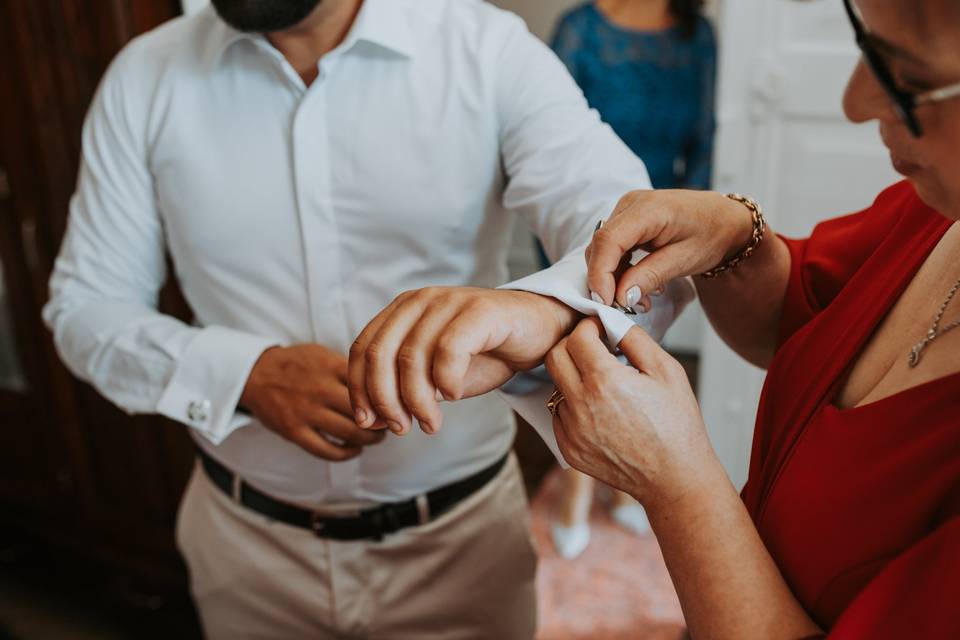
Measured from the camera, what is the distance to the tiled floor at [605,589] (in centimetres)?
224

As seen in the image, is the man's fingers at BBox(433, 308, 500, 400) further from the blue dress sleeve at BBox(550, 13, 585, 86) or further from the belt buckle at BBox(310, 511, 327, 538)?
the blue dress sleeve at BBox(550, 13, 585, 86)

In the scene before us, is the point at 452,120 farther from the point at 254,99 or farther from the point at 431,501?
the point at 431,501

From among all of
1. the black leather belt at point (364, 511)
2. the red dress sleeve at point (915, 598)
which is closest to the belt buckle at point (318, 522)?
the black leather belt at point (364, 511)

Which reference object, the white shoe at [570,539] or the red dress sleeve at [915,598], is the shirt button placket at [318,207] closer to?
the red dress sleeve at [915,598]

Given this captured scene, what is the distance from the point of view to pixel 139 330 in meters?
1.15

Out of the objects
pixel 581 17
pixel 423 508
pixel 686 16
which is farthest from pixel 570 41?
pixel 423 508

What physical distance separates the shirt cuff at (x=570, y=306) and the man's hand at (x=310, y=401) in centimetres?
20

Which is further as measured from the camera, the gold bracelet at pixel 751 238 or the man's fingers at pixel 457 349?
the gold bracelet at pixel 751 238

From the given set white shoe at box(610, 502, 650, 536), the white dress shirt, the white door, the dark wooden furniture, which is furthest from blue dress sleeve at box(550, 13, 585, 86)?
the white dress shirt

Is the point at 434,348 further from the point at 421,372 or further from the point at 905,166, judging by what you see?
the point at 905,166

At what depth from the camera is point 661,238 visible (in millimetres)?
829

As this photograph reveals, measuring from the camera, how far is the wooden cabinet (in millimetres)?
1881

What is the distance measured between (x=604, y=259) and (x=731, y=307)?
0.74 ft

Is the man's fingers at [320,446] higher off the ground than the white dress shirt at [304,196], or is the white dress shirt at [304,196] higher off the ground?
the white dress shirt at [304,196]
